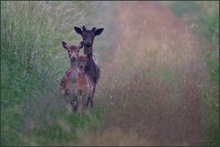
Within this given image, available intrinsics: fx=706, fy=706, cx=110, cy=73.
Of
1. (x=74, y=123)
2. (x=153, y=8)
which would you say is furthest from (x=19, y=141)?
(x=153, y=8)

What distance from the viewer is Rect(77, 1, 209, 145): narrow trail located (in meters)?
9.68

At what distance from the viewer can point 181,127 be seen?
33.2 ft

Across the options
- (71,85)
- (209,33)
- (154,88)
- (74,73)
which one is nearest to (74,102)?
(71,85)

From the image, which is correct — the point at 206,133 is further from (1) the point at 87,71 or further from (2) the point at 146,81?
(1) the point at 87,71

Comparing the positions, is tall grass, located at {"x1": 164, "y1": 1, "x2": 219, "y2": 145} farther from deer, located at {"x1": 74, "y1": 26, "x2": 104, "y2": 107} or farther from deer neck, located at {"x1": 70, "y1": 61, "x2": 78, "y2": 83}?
deer neck, located at {"x1": 70, "y1": 61, "x2": 78, "y2": 83}

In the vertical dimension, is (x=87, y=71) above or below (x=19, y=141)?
above

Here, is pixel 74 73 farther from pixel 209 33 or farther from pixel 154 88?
pixel 209 33

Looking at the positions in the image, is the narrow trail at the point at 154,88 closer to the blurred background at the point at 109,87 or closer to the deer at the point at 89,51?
the blurred background at the point at 109,87

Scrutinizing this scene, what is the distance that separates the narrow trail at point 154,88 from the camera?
9.68 meters

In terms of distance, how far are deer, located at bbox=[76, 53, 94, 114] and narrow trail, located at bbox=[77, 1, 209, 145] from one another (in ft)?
1.25

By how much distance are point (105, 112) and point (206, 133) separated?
1.57m

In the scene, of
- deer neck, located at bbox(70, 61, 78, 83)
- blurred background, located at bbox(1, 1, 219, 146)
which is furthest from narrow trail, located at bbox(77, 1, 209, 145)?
deer neck, located at bbox(70, 61, 78, 83)

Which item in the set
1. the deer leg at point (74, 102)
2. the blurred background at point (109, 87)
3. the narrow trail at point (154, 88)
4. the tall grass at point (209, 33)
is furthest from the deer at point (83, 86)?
the tall grass at point (209, 33)

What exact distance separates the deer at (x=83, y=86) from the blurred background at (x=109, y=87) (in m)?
0.21
